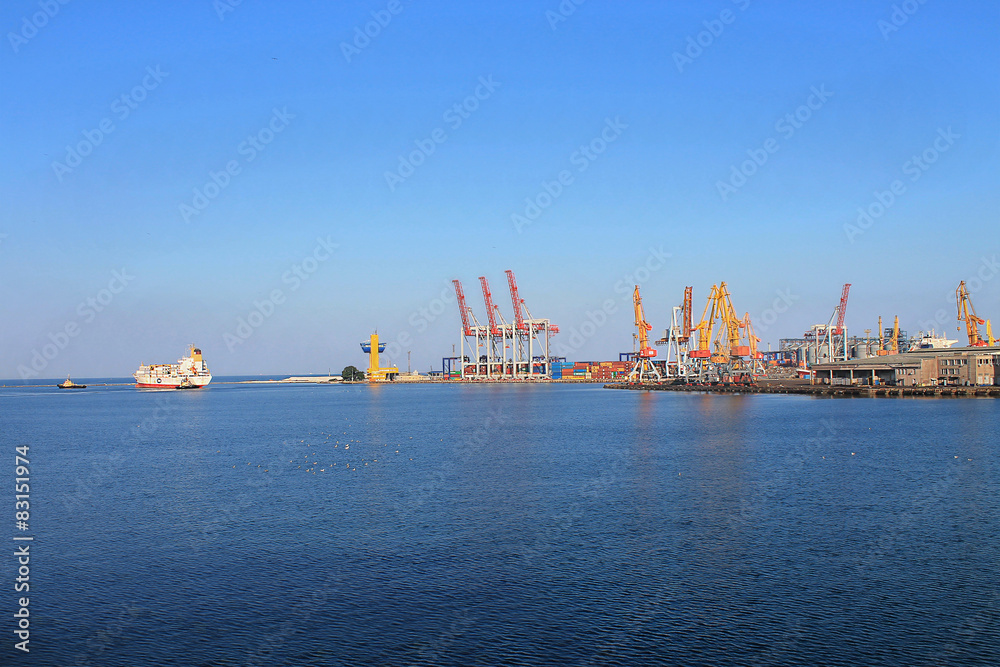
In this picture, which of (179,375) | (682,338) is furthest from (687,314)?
(179,375)

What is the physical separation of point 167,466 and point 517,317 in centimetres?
14926

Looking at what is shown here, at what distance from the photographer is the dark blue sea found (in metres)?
14.2

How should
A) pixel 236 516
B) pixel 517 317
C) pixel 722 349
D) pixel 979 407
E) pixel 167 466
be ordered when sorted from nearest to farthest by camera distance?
1. pixel 236 516
2. pixel 167 466
3. pixel 979 407
4. pixel 722 349
5. pixel 517 317

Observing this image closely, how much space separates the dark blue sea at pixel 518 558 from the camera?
1423 cm

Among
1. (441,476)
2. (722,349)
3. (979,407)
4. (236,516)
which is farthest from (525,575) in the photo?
(722,349)

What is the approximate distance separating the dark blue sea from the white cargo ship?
125839mm

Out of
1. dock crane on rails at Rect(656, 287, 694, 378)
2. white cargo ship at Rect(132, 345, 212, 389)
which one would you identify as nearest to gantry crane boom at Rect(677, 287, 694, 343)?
dock crane on rails at Rect(656, 287, 694, 378)

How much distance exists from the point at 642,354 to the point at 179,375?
96710mm

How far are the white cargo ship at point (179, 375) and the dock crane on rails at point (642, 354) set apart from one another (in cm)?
9054

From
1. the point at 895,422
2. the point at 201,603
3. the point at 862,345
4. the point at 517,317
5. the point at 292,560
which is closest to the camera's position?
the point at 201,603

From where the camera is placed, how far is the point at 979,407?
224 ft

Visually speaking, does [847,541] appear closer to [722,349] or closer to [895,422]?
[895,422]

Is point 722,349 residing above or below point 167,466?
above

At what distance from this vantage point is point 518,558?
63.9 feet
